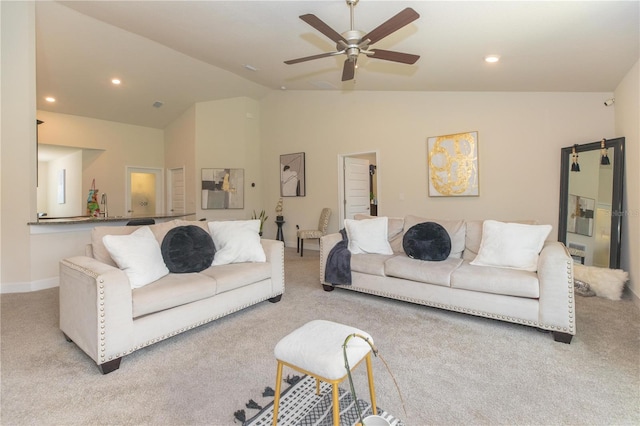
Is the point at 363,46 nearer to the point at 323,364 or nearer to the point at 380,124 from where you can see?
the point at 323,364

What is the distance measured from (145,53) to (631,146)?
6594 millimetres

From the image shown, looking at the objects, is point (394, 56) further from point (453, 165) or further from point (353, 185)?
point (353, 185)

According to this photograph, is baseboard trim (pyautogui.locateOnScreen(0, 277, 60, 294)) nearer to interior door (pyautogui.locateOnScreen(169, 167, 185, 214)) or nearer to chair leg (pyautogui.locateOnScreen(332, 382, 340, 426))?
interior door (pyautogui.locateOnScreen(169, 167, 185, 214))

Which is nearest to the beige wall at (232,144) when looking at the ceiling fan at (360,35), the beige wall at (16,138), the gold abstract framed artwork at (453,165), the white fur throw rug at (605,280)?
the beige wall at (16,138)

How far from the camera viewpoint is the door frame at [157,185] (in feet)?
24.4

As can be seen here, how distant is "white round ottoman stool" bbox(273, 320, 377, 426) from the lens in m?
1.28

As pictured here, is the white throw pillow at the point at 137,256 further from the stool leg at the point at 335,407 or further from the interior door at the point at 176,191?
the interior door at the point at 176,191

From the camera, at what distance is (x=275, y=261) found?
→ 3.30m

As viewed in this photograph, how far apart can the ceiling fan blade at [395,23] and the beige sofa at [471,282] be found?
6.76 feet

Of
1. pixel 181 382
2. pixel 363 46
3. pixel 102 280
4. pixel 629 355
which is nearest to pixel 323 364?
pixel 181 382

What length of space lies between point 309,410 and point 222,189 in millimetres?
5948

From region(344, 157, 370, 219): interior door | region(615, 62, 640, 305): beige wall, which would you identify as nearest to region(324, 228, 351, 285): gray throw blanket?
region(344, 157, 370, 219): interior door

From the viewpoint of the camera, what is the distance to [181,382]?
1902 millimetres

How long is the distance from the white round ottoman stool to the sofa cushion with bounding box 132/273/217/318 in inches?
50.4
